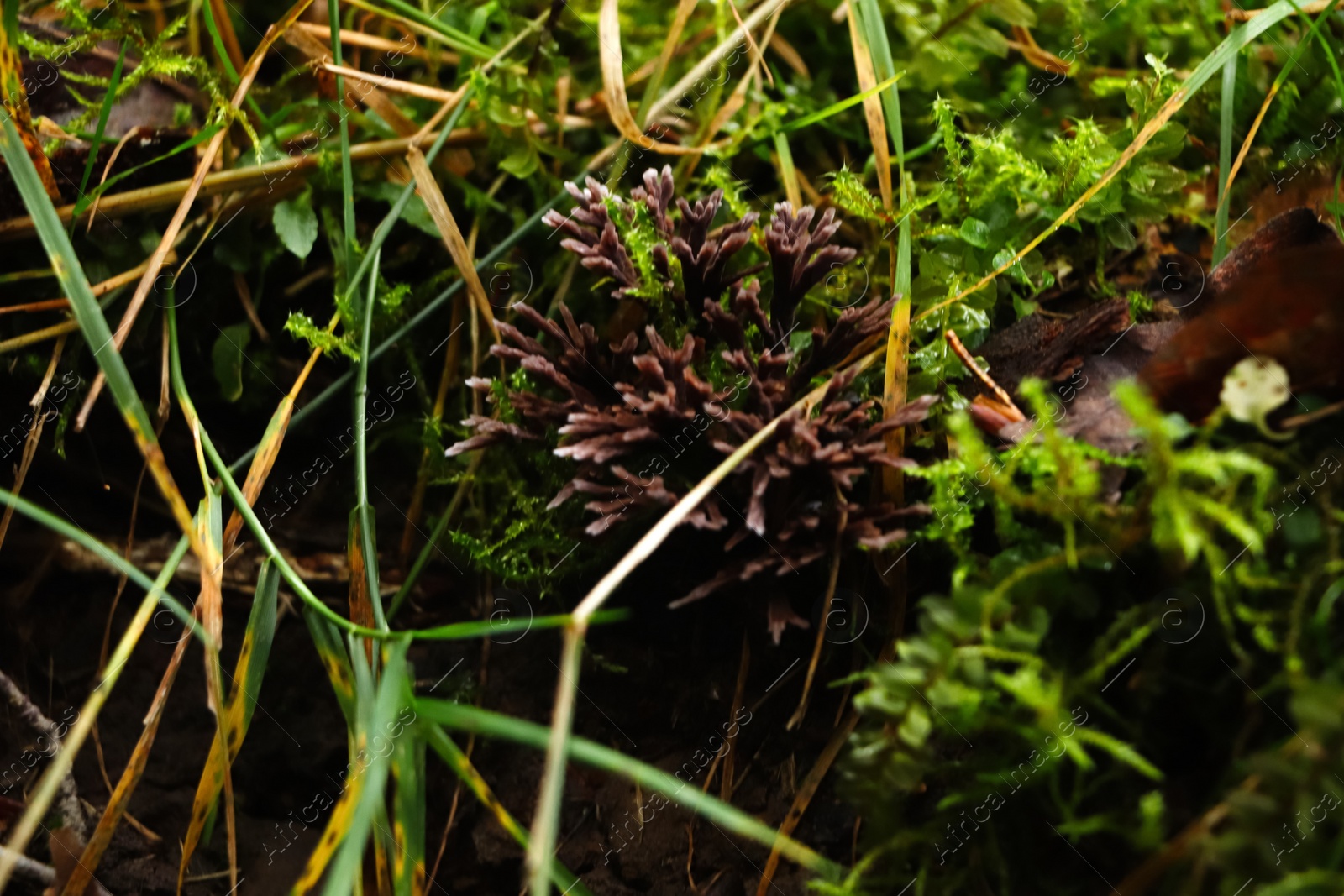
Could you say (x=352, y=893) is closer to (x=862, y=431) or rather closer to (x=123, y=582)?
(x=123, y=582)

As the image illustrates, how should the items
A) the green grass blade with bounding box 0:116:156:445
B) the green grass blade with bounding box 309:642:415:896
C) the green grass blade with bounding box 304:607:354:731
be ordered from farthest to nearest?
the green grass blade with bounding box 304:607:354:731 → the green grass blade with bounding box 0:116:156:445 → the green grass blade with bounding box 309:642:415:896

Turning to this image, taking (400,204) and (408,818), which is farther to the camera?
(400,204)

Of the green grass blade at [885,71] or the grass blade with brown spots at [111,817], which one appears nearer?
the grass blade with brown spots at [111,817]

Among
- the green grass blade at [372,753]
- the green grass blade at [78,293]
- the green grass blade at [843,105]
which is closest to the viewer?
the green grass blade at [372,753]

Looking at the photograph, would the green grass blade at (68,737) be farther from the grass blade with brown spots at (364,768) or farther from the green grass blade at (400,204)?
the green grass blade at (400,204)

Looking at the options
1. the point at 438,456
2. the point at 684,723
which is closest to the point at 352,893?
the point at 684,723

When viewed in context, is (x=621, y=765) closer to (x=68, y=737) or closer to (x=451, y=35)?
(x=68, y=737)

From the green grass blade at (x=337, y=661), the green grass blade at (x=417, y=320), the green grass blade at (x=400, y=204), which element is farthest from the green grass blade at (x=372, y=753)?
the green grass blade at (x=400, y=204)

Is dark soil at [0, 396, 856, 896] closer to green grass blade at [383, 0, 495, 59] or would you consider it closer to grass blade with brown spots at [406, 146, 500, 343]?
grass blade with brown spots at [406, 146, 500, 343]

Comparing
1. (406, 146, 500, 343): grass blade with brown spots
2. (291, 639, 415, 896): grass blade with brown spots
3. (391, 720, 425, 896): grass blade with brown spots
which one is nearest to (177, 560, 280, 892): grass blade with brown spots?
(291, 639, 415, 896): grass blade with brown spots

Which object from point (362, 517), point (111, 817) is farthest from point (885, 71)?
point (111, 817)

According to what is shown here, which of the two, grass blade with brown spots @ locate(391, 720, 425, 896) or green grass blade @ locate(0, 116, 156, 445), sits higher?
green grass blade @ locate(0, 116, 156, 445)
